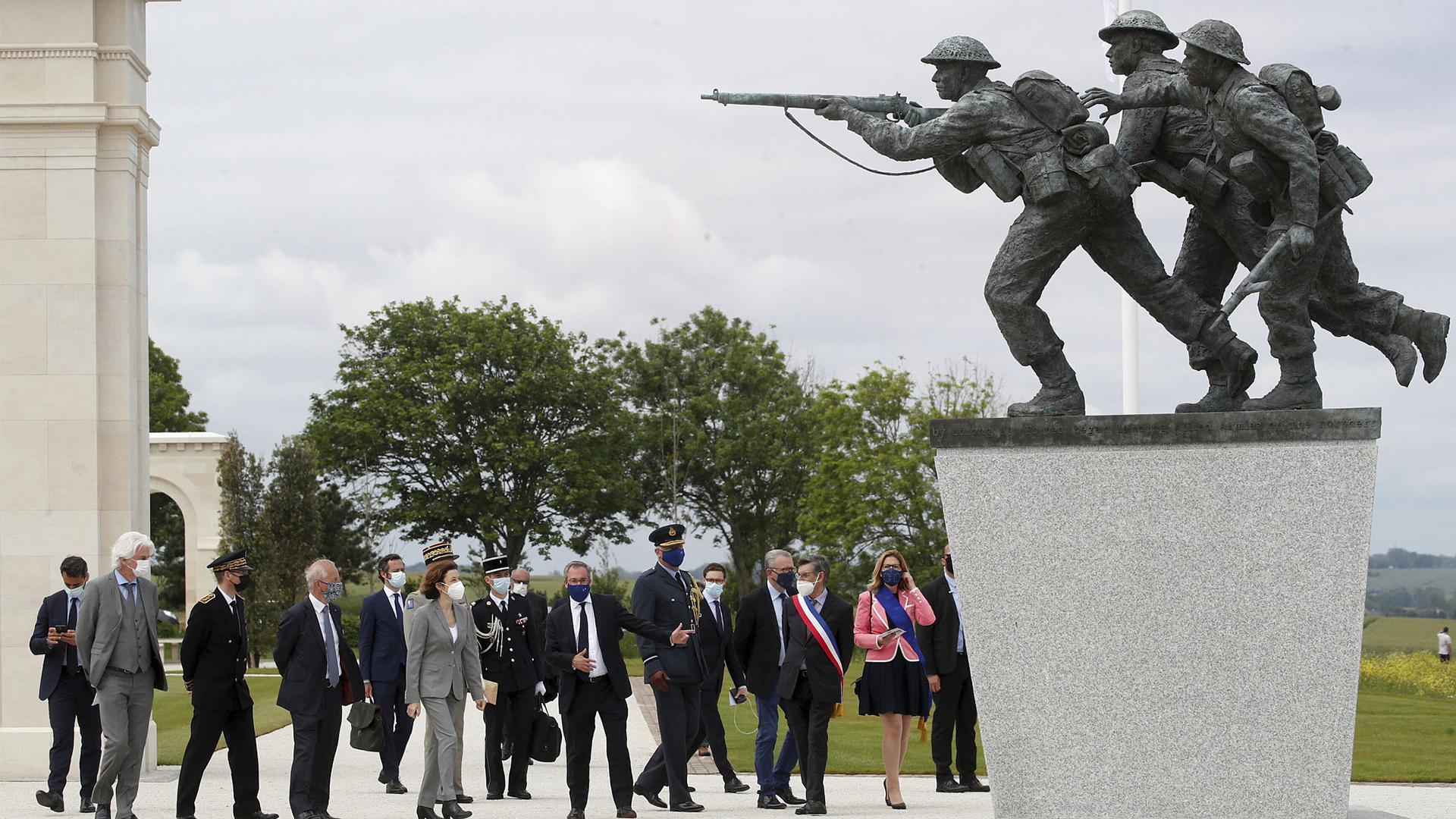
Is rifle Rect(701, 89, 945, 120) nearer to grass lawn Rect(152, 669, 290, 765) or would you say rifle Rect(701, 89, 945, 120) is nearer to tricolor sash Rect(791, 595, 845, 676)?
tricolor sash Rect(791, 595, 845, 676)

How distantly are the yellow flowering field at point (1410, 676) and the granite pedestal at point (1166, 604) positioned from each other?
18.8m

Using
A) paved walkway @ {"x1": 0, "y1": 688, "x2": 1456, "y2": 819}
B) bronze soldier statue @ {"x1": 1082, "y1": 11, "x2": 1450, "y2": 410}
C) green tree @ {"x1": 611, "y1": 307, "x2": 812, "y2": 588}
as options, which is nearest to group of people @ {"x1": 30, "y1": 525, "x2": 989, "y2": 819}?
paved walkway @ {"x1": 0, "y1": 688, "x2": 1456, "y2": 819}

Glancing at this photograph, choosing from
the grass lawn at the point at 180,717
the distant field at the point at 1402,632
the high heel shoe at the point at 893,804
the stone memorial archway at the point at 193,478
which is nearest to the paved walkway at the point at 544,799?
the high heel shoe at the point at 893,804

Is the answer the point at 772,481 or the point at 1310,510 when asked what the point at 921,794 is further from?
the point at 772,481

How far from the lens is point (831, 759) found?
621 inches

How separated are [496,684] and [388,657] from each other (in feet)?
3.10

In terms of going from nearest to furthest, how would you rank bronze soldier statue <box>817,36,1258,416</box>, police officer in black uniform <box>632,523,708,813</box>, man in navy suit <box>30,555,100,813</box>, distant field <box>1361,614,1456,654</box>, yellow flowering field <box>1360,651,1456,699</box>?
bronze soldier statue <box>817,36,1258,416</box> < police officer in black uniform <box>632,523,708,813</box> < man in navy suit <box>30,555,100,813</box> < yellow flowering field <box>1360,651,1456,699</box> < distant field <box>1361,614,1456,654</box>

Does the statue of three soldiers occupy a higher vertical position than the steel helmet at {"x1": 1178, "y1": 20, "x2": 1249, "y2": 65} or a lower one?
lower

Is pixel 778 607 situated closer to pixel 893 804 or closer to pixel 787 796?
pixel 787 796

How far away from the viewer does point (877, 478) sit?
49406 mm

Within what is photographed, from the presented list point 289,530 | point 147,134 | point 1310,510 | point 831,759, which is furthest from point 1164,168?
point 289,530

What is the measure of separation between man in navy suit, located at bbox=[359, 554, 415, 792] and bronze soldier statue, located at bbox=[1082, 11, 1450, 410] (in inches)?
287

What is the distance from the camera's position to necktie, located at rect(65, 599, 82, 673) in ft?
42.2

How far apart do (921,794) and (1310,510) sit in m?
5.71
